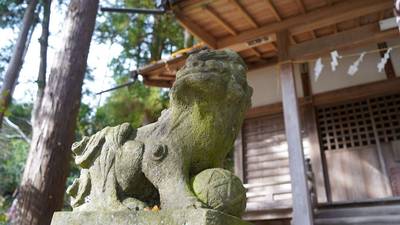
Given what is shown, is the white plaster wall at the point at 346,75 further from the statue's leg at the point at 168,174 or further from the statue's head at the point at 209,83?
the statue's leg at the point at 168,174

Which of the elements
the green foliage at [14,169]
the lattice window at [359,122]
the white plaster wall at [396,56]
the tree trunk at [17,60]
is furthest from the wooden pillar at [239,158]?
the green foliage at [14,169]

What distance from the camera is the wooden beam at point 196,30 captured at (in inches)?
218

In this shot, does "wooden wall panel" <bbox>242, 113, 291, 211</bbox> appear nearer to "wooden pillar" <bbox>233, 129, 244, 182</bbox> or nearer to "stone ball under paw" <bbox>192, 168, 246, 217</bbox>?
"wooden pillar" <bbox>233, 129, 244, 182</bbox>

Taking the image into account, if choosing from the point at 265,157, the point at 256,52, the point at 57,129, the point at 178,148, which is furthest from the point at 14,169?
the point at 178,148

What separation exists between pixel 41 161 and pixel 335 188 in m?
5.47

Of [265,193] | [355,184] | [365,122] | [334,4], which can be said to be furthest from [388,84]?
[265,193]

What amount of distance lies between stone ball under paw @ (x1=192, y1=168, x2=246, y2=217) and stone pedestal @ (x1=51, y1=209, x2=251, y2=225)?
61mm

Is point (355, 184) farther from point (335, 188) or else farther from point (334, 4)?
point (334, 4)

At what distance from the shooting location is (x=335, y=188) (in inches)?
270

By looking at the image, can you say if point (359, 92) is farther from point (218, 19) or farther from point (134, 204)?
point (134, 204)

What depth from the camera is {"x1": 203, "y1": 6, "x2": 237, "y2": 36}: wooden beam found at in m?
5.47

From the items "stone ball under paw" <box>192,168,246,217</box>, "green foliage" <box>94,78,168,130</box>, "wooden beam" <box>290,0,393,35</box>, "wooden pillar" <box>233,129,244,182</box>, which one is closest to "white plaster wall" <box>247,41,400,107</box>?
"wooden pillar" <box>233,129,244,182</box>

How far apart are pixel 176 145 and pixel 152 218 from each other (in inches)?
17.1

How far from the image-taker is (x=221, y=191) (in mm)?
1764
